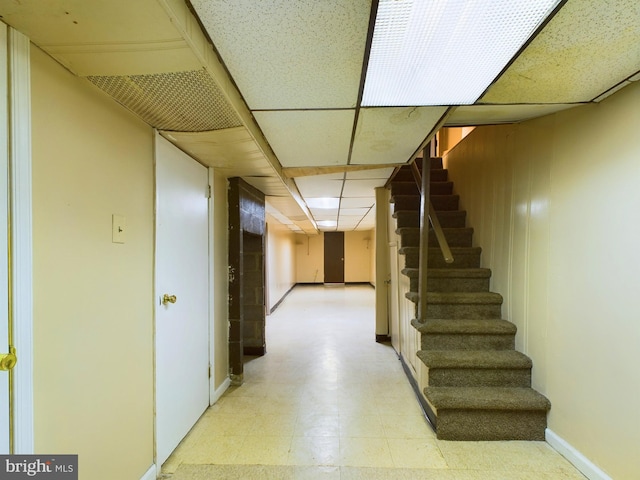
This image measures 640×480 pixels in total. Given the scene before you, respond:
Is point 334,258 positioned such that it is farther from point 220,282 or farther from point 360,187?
point 220,282

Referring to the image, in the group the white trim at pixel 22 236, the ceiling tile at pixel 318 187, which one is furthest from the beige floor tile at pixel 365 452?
the ceiling tile at pixel 318 187

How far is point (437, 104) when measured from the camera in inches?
63.1

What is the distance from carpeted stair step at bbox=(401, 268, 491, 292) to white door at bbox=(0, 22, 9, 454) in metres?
2.59

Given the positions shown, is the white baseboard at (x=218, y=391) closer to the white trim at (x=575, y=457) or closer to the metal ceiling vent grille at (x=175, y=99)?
the metal ceiling vent grille at (x=175, y=99)

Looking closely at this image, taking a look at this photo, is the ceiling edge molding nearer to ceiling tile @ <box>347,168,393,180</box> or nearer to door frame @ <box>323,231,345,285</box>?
ceiling tile @ <box>347,168,393,180</box>

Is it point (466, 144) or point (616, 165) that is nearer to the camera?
point (616, 165)

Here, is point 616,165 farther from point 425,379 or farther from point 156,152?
point 156,152

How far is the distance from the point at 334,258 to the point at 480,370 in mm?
9625

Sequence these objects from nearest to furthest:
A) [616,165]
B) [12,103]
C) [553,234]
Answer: [12,103] < [616,165] < [553,234]

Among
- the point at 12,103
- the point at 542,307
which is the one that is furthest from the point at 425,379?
the point at 12,103

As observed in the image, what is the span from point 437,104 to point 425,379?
1.95 m

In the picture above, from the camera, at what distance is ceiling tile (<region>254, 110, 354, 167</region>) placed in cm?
171

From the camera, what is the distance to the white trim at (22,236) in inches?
35.9

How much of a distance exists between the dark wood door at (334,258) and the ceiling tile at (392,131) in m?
9.22
